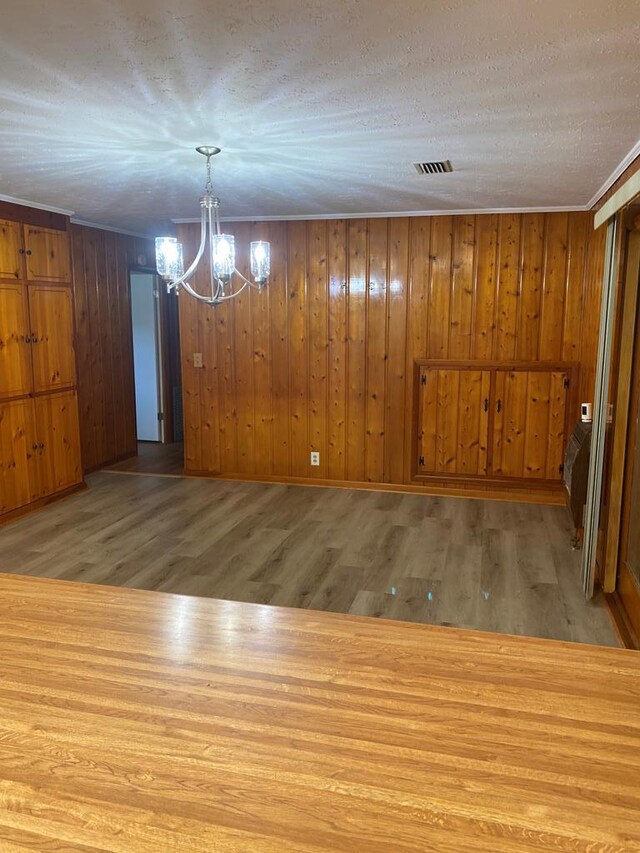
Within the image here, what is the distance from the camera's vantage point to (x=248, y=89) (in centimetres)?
248

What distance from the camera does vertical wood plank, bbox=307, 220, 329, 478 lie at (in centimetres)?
560

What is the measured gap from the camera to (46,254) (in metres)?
5.12

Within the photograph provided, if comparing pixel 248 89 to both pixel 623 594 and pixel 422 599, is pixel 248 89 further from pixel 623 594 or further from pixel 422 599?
pixel 623 594

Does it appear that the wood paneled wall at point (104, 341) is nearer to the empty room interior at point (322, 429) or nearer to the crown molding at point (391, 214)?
the empty room interior at point (322, 429)

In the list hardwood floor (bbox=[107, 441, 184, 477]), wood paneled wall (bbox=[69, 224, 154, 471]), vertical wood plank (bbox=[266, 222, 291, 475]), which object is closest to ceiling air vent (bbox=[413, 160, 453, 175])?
vertical wood plank (bbox=[266, 222, 291, 475])

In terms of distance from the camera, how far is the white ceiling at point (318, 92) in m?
1.93

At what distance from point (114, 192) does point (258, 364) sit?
1.95 metres

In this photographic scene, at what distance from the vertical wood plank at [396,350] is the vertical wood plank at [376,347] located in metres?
0.04

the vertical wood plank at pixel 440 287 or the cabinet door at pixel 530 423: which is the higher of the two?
the vertical wood plank at pixel 440 287

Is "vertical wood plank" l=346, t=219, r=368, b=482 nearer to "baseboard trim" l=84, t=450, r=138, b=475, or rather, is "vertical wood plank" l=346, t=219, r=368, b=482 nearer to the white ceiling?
the white ceiling

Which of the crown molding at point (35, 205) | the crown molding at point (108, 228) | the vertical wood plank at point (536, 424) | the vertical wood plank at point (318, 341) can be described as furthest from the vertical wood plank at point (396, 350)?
the crown molding at point (108, 228)

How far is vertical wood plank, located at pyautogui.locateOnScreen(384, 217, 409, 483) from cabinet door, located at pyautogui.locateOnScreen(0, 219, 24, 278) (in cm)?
287

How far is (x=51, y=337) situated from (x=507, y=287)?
3.69 m

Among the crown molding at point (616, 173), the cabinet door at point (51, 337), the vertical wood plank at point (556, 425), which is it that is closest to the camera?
the crown molding at point (616, 173)
